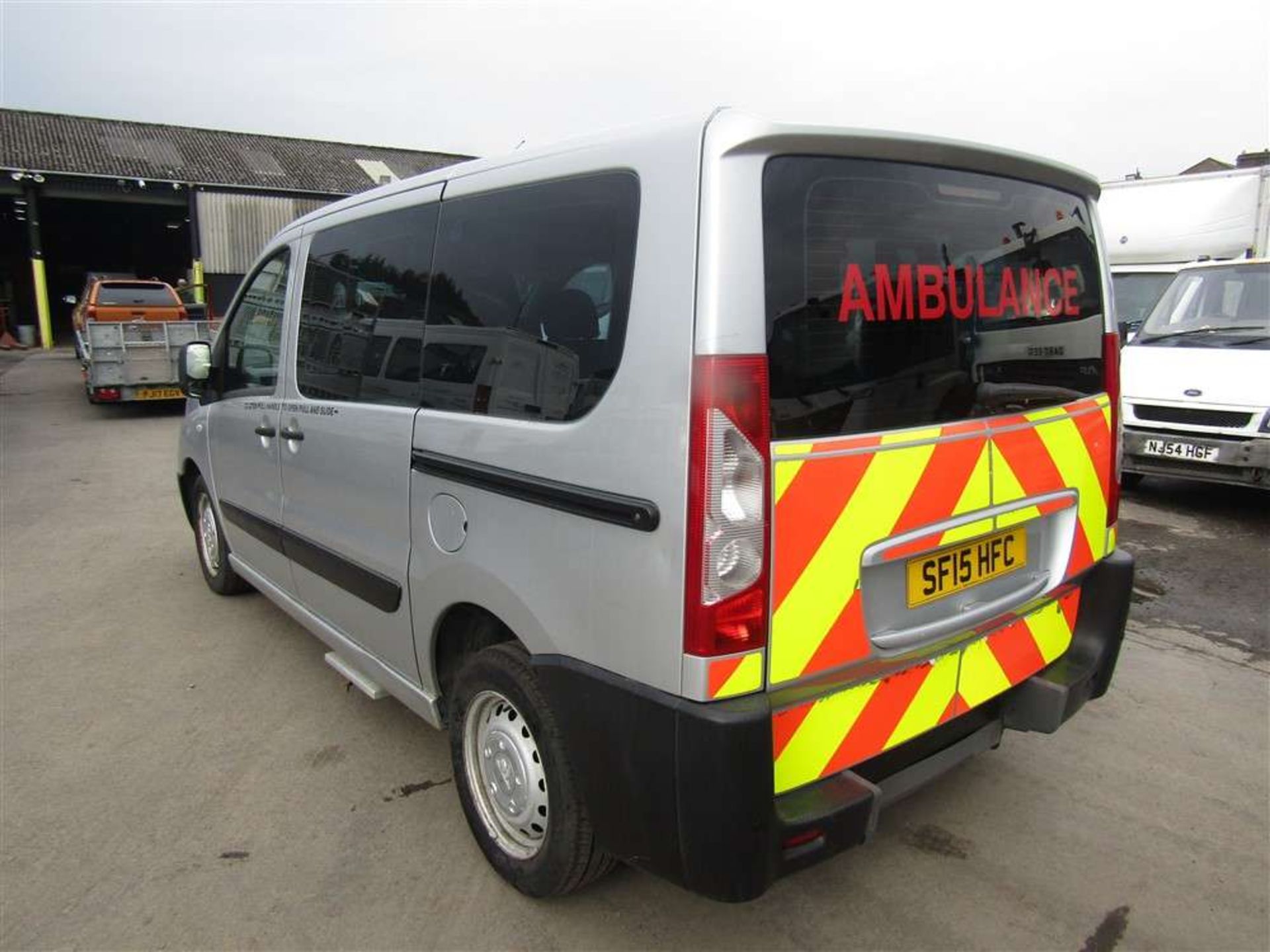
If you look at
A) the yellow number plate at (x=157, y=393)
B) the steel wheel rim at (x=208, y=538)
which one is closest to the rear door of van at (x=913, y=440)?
the steel wheel rim at (x=208, y=538)

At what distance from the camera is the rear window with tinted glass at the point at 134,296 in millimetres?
15062

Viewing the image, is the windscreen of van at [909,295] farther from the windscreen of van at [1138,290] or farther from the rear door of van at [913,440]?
the windscreen of van at [1138,290]

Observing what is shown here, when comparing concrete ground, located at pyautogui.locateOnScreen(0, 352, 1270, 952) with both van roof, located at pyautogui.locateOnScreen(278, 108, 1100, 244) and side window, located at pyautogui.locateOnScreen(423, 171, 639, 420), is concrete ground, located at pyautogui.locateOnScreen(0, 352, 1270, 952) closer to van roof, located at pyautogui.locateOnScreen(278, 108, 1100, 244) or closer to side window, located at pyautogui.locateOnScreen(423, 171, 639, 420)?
side window, located at pyautogui.locateOnScreen(423, 171, 639, 420)

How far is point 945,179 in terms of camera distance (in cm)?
207

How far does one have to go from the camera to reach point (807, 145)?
5.87 feet

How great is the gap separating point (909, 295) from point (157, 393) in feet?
40.8

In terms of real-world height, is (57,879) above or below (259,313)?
below

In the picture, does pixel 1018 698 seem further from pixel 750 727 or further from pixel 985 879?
pixel 750 727

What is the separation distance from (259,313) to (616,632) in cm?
272

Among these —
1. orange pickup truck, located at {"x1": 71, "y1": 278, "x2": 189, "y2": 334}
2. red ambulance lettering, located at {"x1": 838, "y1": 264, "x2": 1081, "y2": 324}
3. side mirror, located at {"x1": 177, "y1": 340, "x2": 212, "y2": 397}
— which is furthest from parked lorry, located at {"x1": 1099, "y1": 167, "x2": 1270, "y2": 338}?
orange pickup truck, located at {"x1": 71, "y1": 278, "x2": 189, "y2": 334}

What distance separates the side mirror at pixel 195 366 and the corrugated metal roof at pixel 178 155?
2413 cm

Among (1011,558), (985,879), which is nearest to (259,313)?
(1011,558)

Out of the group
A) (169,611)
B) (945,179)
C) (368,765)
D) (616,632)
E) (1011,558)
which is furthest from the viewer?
(169,611)

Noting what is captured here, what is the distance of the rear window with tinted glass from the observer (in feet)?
49.4
